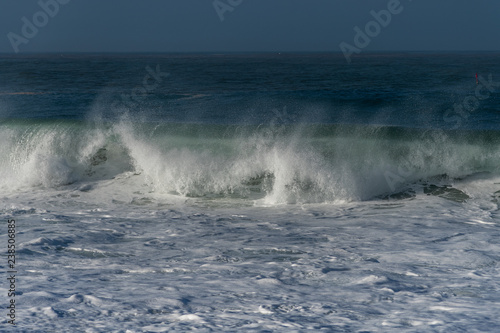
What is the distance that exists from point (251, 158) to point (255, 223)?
10.8 feet

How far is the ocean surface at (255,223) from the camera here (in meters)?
4.73

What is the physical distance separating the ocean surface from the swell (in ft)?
0.13

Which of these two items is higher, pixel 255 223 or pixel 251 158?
pixel 251 158

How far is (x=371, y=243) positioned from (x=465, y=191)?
146 inches

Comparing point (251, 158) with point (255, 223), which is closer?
point (255, 223)

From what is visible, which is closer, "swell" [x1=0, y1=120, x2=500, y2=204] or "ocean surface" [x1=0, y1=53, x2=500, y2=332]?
"ocean surface" [x1=0, y1=53, x2=500, y2=332]

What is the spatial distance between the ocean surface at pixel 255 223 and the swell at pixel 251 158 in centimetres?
4

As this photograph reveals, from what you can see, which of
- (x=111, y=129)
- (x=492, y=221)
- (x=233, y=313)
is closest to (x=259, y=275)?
(x=233, y=313)

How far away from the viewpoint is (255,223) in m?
8.18

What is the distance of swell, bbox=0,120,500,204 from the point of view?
406 inches

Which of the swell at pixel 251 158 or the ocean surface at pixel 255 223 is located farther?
the swell at pixel 251 158

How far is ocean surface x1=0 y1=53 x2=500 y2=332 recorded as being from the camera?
15.5 feet

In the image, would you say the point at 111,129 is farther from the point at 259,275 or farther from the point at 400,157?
the point at 259,275

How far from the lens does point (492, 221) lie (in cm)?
786
